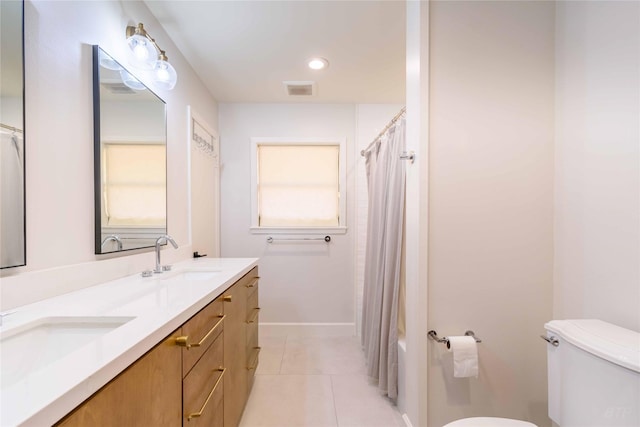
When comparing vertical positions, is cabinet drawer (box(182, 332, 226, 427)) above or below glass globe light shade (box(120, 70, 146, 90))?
below

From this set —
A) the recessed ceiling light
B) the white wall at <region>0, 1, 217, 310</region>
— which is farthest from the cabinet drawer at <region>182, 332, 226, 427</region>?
the recessed ceiling light

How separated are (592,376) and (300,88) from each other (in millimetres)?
2528

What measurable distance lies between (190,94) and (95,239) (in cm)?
140

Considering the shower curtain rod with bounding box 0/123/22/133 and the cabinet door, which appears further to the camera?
the shower curtain rod with bounding box 0/123/22/133

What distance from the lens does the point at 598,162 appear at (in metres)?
1.10

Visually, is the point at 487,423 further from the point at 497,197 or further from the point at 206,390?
the point at 206,390

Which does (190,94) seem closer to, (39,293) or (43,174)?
(43,174)

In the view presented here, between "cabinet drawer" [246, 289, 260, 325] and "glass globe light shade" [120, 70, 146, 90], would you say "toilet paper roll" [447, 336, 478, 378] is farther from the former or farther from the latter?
"glass globe light shade" [120, 70, 146, 90]

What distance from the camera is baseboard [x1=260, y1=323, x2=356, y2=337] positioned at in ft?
8.73

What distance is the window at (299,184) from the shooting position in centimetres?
275

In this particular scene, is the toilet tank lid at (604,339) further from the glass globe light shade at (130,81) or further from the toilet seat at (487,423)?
the glass globe light shade at (130,81)

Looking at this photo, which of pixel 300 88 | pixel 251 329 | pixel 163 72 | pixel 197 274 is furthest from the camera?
pixel 300 88

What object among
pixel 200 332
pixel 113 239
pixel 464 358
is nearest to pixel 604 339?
pixel 464 358

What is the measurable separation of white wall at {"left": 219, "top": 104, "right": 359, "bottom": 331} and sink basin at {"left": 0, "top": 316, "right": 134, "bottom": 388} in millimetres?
1911
